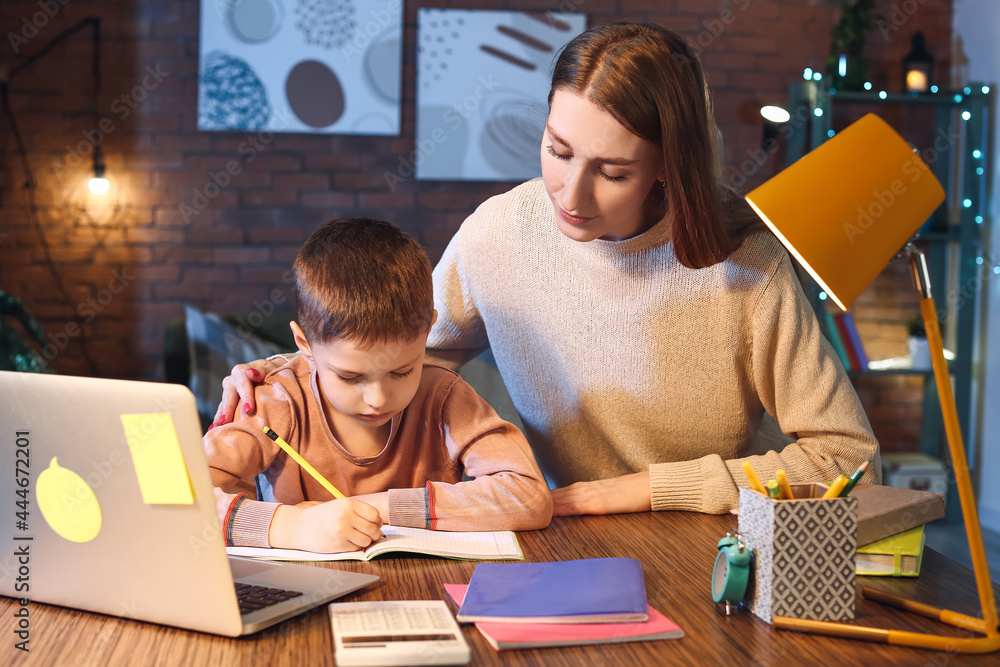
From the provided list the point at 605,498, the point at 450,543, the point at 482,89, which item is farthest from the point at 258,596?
the point at 482,89

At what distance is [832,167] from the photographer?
76cm

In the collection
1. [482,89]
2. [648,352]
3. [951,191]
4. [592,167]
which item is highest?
[482,89]

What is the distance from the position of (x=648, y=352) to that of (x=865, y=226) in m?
0.60

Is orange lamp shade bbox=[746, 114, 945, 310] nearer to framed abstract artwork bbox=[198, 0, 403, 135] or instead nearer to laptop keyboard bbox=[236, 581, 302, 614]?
laptop keyboard bbox=[236, 581, 302, 614]

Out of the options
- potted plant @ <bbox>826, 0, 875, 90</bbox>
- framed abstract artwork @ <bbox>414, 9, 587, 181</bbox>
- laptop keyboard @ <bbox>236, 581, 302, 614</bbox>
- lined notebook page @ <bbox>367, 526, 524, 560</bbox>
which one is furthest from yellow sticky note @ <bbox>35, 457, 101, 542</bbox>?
potted plant @ <bbox>826, 0, 875, 90</bbox>

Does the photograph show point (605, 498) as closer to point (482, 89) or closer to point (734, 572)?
point (734, 572)

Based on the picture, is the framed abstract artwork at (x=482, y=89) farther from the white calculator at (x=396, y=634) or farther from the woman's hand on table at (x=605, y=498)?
the white calculator at (x=396, y=634)

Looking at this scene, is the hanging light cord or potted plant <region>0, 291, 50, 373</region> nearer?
potted plant <region>0, 291, 50, 373</region>

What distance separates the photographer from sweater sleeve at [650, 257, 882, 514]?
3.84 feet

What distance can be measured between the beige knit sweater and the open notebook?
0.28 metres

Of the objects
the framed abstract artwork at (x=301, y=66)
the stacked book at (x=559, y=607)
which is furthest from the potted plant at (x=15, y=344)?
the stacked book at (x=559, y=607)

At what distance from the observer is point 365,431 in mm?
1197

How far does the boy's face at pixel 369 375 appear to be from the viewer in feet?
3.47

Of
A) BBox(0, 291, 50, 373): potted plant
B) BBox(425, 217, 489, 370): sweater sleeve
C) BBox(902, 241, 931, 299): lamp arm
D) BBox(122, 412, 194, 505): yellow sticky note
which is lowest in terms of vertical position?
BBox(0, 291, 50, 373): potted plant
